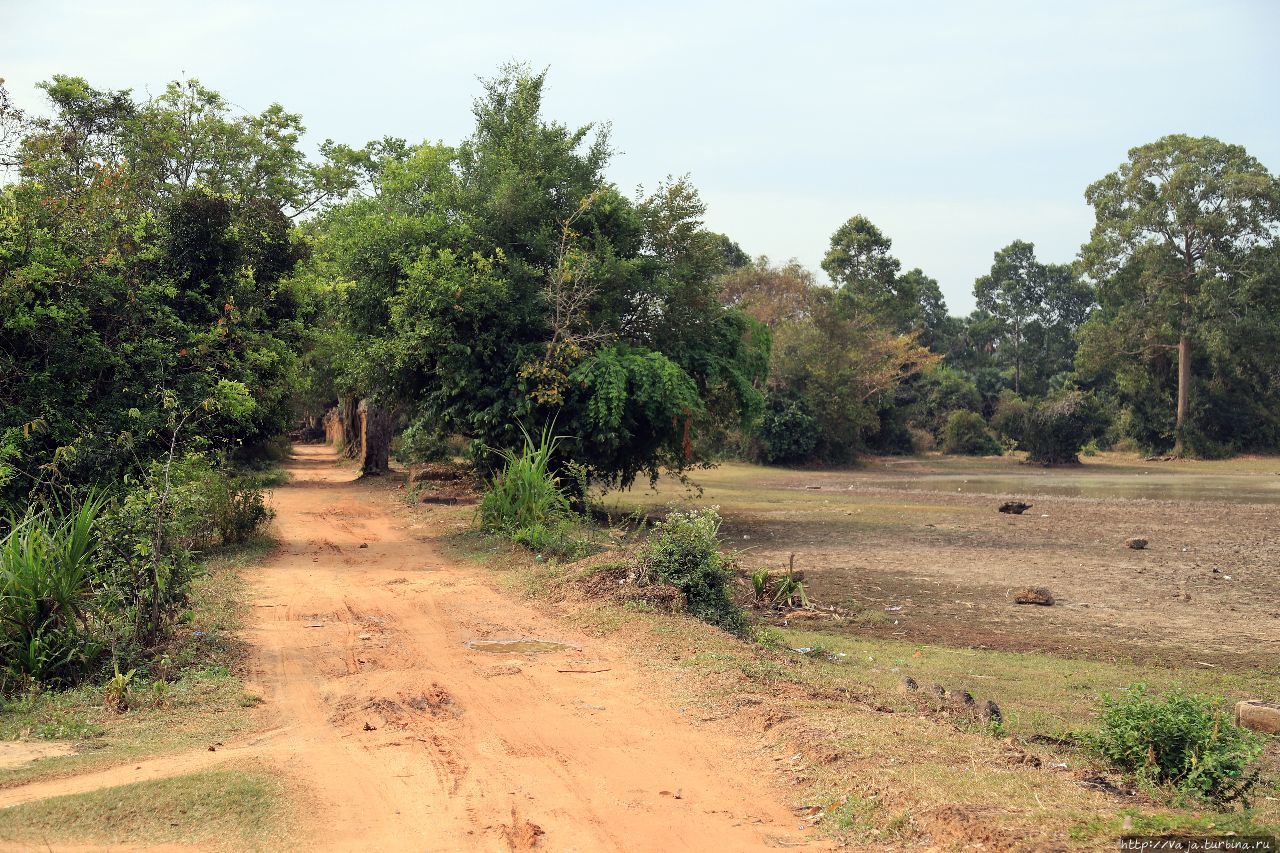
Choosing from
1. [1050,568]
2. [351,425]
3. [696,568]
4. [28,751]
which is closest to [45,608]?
[28,751]

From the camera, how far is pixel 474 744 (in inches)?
260

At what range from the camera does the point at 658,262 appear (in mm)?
21172

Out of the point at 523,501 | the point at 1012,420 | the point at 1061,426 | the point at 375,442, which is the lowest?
the point at 523,501

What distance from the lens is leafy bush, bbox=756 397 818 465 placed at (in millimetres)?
45500

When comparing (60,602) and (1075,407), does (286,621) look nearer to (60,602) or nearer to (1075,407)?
(60,602)

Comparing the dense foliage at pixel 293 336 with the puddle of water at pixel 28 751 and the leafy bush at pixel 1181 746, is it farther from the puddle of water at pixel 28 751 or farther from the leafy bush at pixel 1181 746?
the leafy bush at pixel 1181 746

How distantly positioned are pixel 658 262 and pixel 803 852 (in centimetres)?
1711

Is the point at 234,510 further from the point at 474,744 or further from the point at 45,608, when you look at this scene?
the point at 474,744

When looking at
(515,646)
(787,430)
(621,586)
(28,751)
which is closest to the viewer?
(28,751)

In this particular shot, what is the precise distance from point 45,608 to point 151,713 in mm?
1456

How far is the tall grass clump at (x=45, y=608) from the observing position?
7.45 m

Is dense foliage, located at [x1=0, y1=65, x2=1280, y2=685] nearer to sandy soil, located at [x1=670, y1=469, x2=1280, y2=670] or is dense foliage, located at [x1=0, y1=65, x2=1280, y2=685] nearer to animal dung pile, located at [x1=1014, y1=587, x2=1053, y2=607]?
sandy soil, located at [x1=670, y1=469, x2=1280, y2=670]

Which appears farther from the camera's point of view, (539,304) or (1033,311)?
(1033,311)

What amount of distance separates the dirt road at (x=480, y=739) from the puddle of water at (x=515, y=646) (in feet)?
0.32
